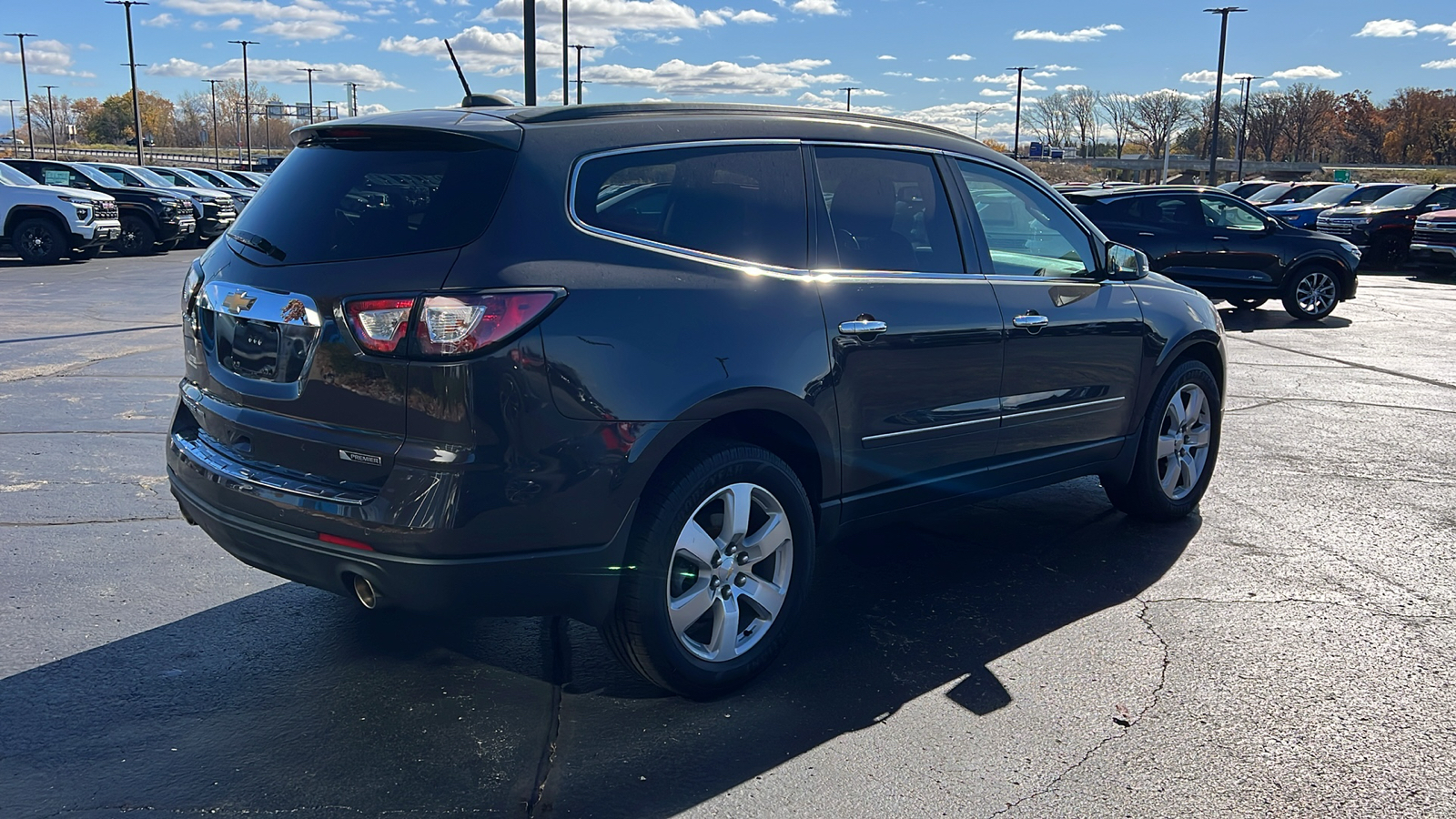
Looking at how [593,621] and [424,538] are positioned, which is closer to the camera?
[424,538]

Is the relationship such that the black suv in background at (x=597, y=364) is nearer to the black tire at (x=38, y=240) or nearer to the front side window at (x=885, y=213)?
the front side window at (x=885, y=213)

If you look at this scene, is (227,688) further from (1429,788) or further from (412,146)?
(1429,788)

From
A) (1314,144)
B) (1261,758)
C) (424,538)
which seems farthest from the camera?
(1314,144)

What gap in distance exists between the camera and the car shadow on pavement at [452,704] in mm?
3062

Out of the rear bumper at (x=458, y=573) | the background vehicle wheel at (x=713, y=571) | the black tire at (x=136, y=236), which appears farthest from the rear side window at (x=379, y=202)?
the black tire at (x=136, y=236)

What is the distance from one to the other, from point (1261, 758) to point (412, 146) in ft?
9.85

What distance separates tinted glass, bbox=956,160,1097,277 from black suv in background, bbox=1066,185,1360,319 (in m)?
10.6

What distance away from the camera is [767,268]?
3697 mm

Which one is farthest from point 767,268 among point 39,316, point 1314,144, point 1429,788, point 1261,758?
point 1314,144

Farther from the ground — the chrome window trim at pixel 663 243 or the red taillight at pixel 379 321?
the chrome window trim at pixel 663 243

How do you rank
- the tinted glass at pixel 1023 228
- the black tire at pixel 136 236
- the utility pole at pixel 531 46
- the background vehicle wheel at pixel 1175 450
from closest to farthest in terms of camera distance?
the tinted glass at pixel 1023 228 → the background vehicle wheel at pixel 1175 450 → the utility pole at pixel 531 46 → the black tire at pixel 136 236

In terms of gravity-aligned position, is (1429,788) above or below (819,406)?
below

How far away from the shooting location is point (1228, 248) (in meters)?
15.3

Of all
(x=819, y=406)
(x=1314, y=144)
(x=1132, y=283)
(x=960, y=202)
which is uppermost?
(x=1314, y=144)
